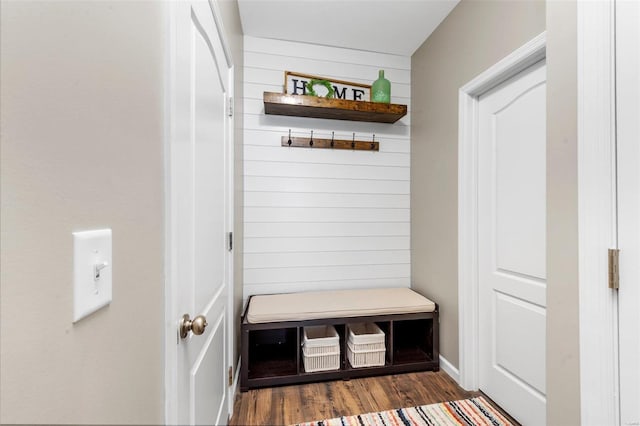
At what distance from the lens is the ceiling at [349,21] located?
6.59ft

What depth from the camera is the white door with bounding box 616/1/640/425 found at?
2.81 feet

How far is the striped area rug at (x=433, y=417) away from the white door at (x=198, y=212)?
2.34 ft

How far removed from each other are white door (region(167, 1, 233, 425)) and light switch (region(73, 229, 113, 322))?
0.25 metres

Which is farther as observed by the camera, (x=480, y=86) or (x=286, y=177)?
(x=286, y=177)

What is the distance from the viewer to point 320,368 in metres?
1.99

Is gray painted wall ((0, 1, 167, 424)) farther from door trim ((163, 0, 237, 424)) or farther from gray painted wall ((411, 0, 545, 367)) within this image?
gray painted wall ((411, 0, 545, 367))

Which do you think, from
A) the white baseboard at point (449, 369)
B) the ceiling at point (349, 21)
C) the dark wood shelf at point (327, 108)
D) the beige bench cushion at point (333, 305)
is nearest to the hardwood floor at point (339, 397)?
the white baseboard at point (449, 369)

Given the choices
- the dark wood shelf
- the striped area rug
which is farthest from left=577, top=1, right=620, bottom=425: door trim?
the dark wood shelf

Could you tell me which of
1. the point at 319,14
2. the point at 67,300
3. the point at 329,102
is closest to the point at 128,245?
the point at 67,300

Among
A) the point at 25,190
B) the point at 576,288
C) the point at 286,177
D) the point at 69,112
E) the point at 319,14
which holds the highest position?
the point at 319,14

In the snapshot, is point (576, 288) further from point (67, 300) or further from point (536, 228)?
point (67, 300)

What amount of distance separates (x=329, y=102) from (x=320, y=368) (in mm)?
1958

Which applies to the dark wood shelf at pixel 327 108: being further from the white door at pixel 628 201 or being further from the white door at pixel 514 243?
the white door at pixel 628 201

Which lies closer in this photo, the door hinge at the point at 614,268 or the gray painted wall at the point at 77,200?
the gray painted wall at the point at 77,200
